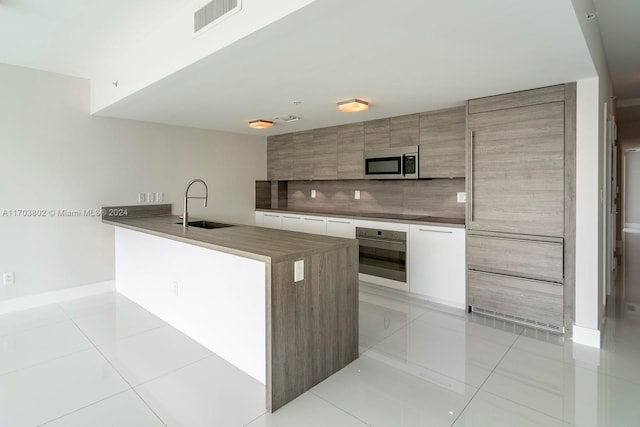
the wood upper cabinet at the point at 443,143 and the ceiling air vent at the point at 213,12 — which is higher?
the ceiling air vent at the point at 213,12

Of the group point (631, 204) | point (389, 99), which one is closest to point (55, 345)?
point (389, 99)

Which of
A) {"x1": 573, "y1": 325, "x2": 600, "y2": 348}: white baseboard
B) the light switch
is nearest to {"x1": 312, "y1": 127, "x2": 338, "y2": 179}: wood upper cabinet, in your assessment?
the light switch

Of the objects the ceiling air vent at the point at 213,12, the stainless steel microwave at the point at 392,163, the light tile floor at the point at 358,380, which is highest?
the ceiling air vent at the point at 213,12

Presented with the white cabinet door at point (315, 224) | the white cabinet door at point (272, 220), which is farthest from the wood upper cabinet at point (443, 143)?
the white cabinet door at point (272, 220)

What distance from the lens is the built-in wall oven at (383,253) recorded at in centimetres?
398

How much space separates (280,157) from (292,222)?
1.23 metres

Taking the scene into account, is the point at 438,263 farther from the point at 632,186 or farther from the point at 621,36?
the point at 632,186

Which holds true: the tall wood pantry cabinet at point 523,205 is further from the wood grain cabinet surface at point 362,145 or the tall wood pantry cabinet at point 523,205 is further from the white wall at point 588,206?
the wood grain cabinet surface at point 362,145

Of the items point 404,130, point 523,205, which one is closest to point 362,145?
point 404,130

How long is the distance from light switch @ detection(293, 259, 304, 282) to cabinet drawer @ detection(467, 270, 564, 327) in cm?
207

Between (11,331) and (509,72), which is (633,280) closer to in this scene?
(509,72)

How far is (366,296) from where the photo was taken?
404 cm

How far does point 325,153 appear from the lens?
5129 mm

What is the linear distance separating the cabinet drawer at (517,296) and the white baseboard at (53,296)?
4182mm
